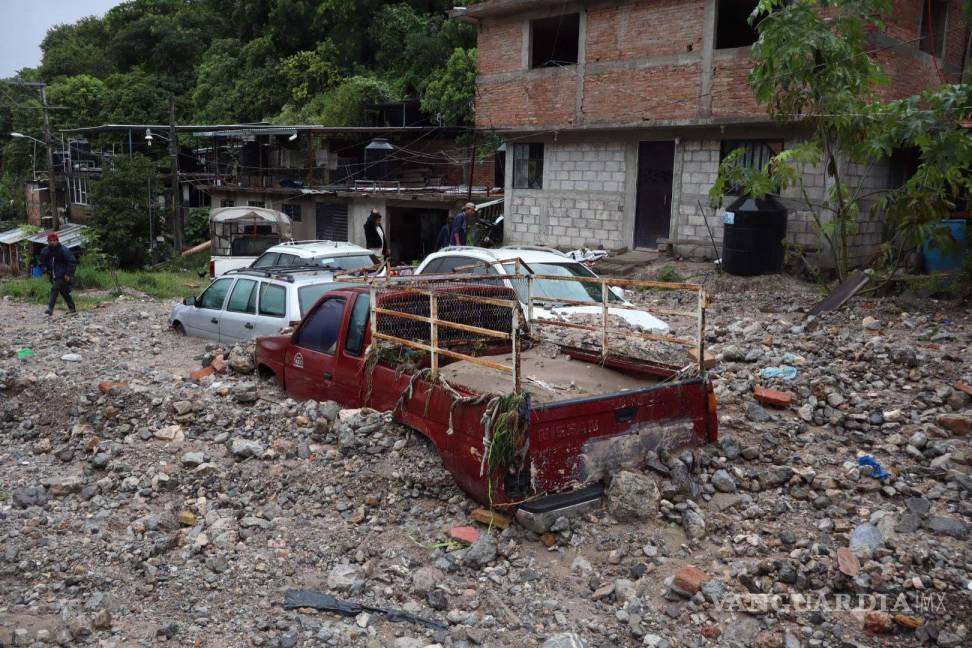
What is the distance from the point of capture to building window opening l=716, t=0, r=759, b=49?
18.5 metres

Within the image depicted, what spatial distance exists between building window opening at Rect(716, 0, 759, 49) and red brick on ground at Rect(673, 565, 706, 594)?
53.8ft

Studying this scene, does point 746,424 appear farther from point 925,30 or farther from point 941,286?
point 925,30

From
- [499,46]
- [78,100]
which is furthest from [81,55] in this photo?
[499,46]

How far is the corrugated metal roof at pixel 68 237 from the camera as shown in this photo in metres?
31.9

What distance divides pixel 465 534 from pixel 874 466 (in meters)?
3.08

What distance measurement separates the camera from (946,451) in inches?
241

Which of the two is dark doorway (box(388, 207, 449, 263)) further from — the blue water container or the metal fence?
the metal fence

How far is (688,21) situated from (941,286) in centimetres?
828

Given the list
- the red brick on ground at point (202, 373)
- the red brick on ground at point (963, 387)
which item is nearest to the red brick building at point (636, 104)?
the red brick on ground at point (963, 387)

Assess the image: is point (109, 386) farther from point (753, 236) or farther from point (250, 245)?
point (250, 245)

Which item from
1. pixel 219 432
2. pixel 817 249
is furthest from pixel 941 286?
pixel 219 432

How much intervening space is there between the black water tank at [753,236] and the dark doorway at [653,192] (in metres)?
3.16

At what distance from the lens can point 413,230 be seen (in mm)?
29578

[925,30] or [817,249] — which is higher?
[925,30]
